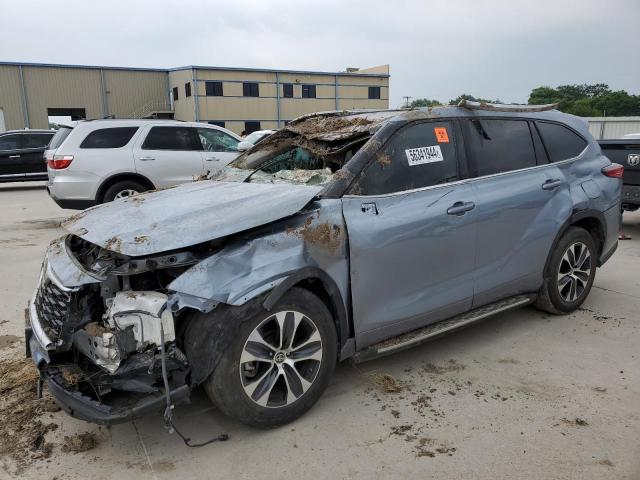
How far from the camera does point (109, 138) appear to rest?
29.9 feet

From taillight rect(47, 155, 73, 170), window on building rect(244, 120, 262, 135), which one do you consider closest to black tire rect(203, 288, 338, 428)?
taillight rect(47, 155, 73, 170)

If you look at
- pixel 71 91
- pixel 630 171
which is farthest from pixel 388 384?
pixel 71 91

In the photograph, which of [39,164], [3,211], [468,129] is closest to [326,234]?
[468,129]

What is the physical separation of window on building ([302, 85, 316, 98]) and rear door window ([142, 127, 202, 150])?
129 feet

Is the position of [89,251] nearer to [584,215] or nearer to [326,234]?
[326,234]

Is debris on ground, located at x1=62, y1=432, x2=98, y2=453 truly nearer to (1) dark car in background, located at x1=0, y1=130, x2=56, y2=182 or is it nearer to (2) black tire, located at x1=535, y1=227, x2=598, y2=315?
(2) black tire, located at x1=535, y1=227, x2=598, y2=315

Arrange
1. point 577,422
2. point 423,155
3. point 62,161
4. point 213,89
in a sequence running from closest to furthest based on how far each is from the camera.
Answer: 1. point 577,422
2. point 423,155
3. point 62,161
4. point 213,89

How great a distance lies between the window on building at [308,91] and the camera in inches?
1877

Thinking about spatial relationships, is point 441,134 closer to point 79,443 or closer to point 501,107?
point 501,107

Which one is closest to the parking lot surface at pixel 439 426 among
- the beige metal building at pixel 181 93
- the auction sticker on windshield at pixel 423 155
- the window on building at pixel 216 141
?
the auction sticker on windshield at pixel 423 155

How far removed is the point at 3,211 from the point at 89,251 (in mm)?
10053

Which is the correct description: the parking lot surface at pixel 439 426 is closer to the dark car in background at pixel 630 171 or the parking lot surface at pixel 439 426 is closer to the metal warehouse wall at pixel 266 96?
the dark car in background at pixel 630 171

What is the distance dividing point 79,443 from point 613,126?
84.3ft

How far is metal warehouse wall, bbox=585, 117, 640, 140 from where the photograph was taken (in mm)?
22914
